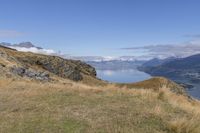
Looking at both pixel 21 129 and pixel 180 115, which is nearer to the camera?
pixel 21 129

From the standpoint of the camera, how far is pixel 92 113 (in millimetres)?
13672

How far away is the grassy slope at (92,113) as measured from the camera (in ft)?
38.4

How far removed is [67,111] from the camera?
14078 mm

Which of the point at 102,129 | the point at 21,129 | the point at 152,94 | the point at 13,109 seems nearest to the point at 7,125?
the point at 21,129

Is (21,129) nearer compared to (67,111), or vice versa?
(21,129)

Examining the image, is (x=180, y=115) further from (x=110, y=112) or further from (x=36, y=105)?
(x=36, y=105)

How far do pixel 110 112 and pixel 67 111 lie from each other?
1.78m

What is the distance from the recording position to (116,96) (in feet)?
59.2

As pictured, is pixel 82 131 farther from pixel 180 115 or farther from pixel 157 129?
pixel 180 115

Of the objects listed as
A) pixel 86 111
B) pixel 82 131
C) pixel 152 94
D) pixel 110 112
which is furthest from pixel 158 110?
pixel 152 94

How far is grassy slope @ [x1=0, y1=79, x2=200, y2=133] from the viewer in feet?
38.4

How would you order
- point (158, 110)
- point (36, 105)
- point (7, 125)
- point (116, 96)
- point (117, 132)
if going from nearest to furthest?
point (117, 132)
point (7, 125)
point (158, 110)
point (36, 105)
point (116, 96)

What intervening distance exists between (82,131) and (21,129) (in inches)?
83.7

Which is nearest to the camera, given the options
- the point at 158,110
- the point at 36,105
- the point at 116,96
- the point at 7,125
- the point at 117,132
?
the point at 117,132
